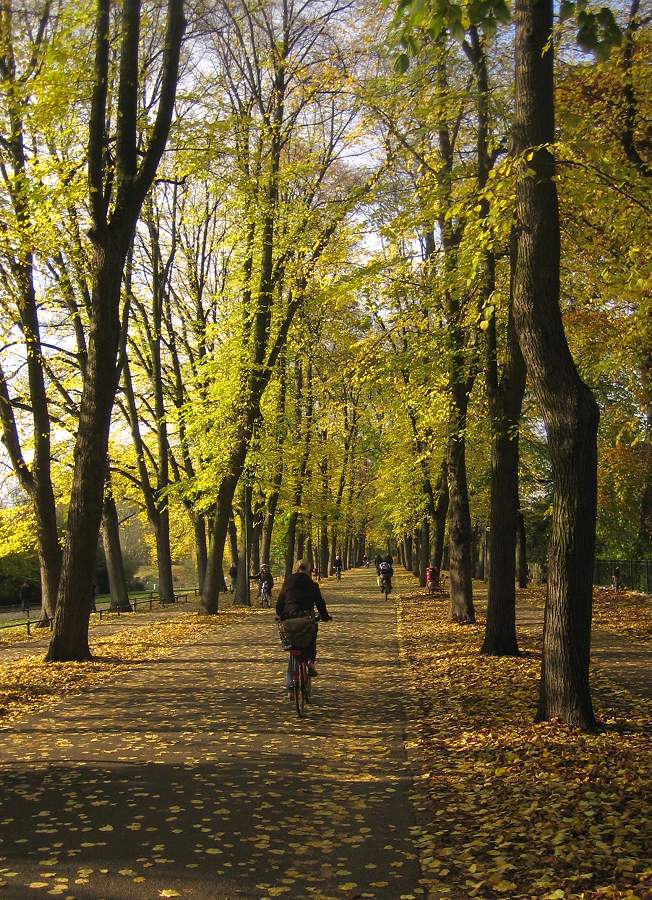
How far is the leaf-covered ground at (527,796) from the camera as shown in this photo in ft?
16.5

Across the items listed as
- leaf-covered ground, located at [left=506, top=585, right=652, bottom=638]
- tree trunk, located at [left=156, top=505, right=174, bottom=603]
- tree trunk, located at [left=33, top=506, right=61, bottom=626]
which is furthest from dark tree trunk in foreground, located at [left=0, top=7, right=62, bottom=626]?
leaf-covered ground, located at [left=506, top=585, right=652, bottom=638]

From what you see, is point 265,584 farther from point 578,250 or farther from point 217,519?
point 578,250

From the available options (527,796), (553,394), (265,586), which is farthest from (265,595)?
(527,796)

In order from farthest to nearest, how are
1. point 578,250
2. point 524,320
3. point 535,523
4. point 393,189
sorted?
point 535,523 < point 393,189 < point 578,250 < point 524,320

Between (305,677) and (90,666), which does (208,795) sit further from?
(90,666)

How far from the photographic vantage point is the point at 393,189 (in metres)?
16.5

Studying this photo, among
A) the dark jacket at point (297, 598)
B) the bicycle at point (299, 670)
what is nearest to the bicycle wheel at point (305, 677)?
the bicycle at point (299, 670)

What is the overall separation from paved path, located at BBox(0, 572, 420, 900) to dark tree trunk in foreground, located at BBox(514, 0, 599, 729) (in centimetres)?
190

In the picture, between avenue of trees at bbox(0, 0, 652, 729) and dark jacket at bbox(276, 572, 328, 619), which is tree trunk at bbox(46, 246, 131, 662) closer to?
avenue of trees at bbox(0, 0, 652, 729)

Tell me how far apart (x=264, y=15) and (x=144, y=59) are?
6.81m

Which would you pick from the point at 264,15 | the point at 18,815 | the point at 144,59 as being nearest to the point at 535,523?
the point at 264,15

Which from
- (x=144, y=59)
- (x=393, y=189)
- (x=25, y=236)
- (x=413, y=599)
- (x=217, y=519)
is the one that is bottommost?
(x=413, y=599)

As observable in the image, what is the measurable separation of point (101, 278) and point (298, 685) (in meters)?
7.74

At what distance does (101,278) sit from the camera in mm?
14227
